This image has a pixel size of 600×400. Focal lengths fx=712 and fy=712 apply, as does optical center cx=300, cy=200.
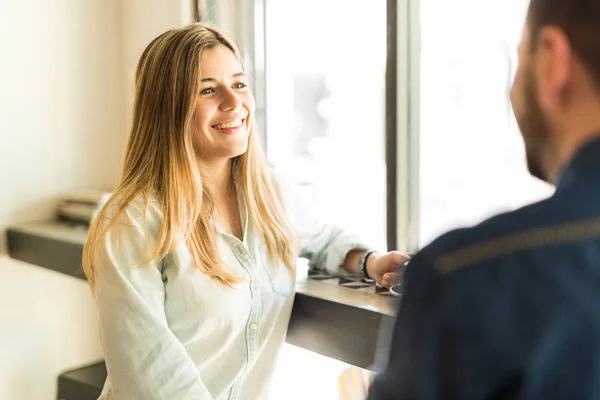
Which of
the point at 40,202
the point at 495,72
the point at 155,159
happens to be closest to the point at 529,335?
the point at 155,159

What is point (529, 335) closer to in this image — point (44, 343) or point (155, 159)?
point (155, 159)

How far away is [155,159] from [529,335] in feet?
3.37

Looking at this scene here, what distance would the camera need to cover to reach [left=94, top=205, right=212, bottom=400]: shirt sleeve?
4.15 ft

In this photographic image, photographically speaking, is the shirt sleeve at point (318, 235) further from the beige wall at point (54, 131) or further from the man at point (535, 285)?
the man at point (535, 285)

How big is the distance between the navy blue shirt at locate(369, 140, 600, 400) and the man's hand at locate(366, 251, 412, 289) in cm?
94

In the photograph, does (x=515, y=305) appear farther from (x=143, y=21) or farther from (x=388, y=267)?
(x=143, y=21)

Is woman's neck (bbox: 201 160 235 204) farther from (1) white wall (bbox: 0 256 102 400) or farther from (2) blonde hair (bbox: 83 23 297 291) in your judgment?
(1) white wall (bbox: 0 256 102 400)

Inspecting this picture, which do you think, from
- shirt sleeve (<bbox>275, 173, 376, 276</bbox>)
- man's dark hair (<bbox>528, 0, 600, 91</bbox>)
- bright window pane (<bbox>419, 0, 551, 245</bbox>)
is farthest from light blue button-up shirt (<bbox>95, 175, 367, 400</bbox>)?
man's dark hair (<bbox>528, 0, 600, 91</bbox>)

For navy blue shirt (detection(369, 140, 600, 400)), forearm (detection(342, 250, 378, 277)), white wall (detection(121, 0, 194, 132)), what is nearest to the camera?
navy blue shirt (detection(369, 140, 600, 400))

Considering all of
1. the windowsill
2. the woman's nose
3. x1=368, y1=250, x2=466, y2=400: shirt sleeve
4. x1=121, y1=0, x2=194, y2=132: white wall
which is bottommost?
the windowsill

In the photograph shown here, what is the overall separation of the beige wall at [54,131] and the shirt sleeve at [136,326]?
115 cm

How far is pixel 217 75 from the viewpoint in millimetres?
1416

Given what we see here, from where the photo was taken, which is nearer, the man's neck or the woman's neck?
the man's neck

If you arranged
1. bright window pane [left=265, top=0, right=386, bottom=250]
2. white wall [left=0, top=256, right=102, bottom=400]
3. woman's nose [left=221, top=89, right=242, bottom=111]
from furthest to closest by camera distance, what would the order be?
Result: white wall [left=0, top=256, right=102, bottom=400], bright window pane [left=265, top=0, right=386, bottom=250], woman's nose [left=221, top=89, right=242, bottom=111]
